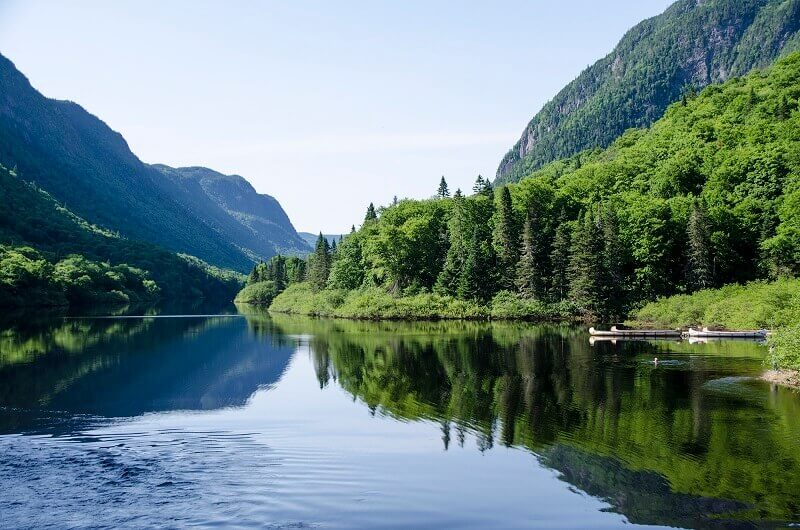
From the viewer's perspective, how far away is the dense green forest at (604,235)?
80.1 meters

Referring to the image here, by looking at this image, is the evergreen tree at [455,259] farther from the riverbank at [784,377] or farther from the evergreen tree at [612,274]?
the riverbank at [784,377]

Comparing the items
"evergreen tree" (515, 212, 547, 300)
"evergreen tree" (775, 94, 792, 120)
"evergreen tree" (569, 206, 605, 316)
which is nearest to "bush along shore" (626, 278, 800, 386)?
"evergreen tree" (569, 206, 605, 316)

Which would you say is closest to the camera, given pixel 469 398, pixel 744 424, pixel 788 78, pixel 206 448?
pixel 206 448

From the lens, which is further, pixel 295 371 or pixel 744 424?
pixel 295 371

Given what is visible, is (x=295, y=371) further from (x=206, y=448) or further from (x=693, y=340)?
(x=693, y=340)

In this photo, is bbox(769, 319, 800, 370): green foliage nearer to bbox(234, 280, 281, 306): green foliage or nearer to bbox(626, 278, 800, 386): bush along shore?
bbox(626, 278, 800, 386): bush along shore

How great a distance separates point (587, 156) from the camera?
192 m

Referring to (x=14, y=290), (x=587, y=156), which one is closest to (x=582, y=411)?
(x=14, y=290)

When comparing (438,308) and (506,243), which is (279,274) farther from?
(506,243)

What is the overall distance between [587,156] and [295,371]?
→ 16585 centimetres

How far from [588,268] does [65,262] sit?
321 ft

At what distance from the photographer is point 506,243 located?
95.4m

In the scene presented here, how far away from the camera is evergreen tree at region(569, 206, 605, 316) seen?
263ft

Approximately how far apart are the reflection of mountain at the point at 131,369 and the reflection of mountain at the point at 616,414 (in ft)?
18.6
